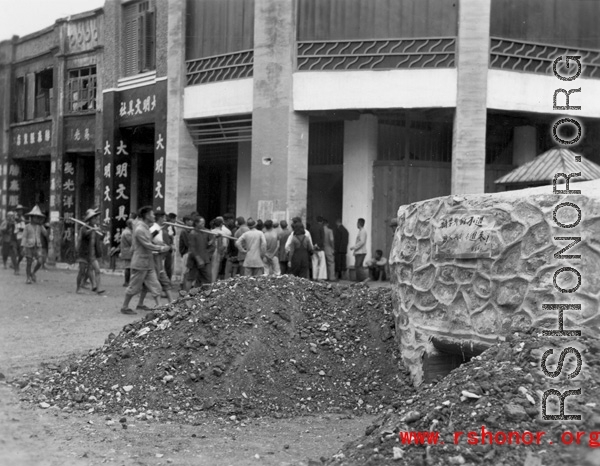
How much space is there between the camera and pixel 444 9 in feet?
49.3

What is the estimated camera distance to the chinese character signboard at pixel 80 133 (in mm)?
→ 22062

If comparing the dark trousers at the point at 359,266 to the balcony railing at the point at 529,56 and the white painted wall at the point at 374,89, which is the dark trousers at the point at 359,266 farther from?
the balcony railing at the point at 529,56

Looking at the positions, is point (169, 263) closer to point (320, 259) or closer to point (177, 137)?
point (177, 137)

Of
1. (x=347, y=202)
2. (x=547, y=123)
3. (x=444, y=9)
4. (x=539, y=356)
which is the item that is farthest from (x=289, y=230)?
(x=539, y=356)

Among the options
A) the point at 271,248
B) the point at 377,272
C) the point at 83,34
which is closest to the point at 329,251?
the point at 377,272

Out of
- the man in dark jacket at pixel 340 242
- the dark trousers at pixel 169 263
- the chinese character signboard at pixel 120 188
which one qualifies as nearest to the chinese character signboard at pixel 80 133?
the chinese character signboard at pixel 120 188

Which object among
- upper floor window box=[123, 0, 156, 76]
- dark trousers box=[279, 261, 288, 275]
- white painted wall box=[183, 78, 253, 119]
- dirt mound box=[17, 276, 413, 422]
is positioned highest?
upper floor window box=[123, 0, 156, 76]

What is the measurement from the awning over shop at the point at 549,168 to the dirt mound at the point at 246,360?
19.6 feet

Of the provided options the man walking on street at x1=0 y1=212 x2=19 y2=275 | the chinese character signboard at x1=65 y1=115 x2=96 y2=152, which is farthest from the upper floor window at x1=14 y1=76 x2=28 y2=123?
the man walking on street at x1=0 y1=212 x2=19 y2=275

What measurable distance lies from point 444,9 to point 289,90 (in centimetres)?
327

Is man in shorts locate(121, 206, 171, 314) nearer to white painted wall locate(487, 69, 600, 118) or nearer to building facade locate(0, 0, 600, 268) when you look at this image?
building facade locate(0, 0, 600, 268)

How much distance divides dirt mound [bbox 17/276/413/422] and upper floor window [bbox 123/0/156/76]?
12561 mm

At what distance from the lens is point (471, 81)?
14.8 m

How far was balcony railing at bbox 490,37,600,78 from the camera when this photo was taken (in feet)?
49.4
